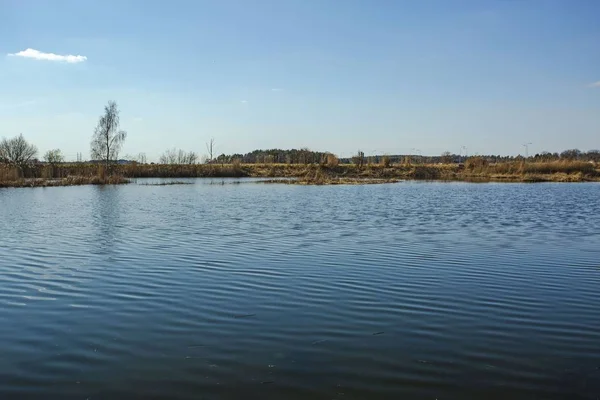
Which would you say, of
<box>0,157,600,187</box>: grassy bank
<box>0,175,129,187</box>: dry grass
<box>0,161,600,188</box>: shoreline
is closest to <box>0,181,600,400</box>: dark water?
<box>0,175,129,187</box>: dry grass

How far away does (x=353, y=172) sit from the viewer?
78.1 m

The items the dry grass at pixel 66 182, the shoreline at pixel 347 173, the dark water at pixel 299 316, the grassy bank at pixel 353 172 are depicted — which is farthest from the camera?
the grassy bank at pixel 353 172

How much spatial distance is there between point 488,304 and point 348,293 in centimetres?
218

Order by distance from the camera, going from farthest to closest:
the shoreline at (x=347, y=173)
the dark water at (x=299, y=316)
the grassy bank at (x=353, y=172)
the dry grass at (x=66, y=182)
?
the grassy bank at (x=353, y=172) → the shoreline at (x=347, y=173) → the dry grass at (x=66, y=182) → the dark water at (x=299, y=316)

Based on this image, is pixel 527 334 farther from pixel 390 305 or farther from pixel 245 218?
pixel 245 218

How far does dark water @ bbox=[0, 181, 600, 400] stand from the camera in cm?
516

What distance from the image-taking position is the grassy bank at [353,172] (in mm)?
57859

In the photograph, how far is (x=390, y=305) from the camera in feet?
26.1

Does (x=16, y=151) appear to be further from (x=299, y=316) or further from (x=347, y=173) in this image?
(x=299, y=316)

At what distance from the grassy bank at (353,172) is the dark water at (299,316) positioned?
4162 centimetres

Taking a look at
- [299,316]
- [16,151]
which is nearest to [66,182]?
[16,151]

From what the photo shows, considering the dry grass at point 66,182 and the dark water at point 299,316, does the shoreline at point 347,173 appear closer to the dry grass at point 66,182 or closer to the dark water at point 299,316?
the dry grass at point 66,182

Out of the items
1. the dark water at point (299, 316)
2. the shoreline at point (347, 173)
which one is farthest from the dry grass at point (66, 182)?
the dark water at point (299, 316)

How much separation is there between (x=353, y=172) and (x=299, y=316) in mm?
71448
